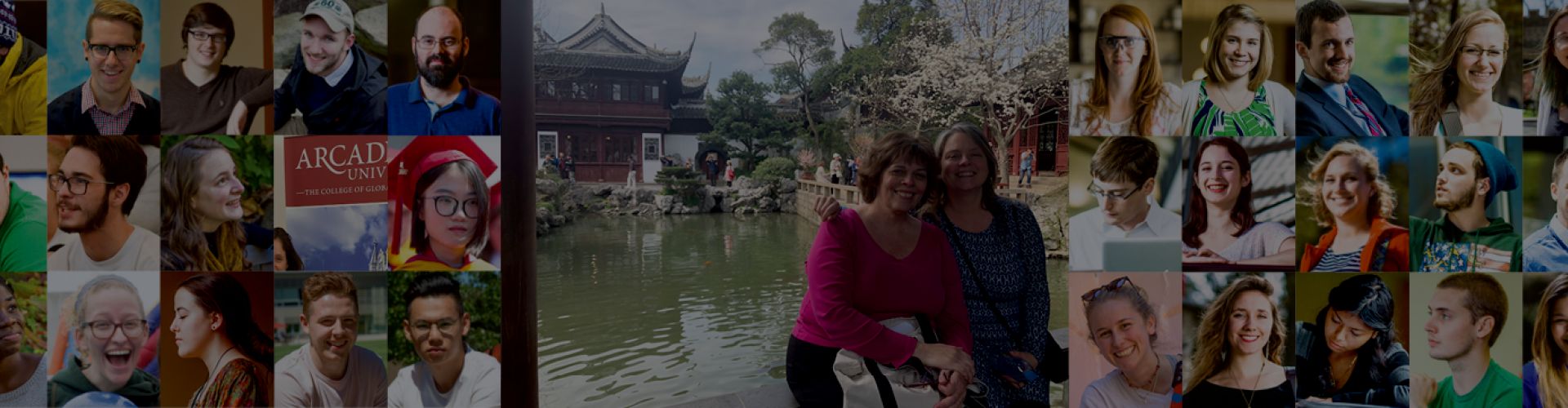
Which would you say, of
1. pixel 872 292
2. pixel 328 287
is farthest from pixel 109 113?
pixel 872 292

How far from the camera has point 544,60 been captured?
16.7 m

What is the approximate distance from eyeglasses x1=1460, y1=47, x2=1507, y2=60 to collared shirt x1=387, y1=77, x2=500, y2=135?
2188 mm

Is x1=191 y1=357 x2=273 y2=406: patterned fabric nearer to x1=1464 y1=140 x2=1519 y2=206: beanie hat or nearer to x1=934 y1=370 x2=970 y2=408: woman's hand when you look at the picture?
x1=934 y1=370 x2=970 y2=408: woman's hand

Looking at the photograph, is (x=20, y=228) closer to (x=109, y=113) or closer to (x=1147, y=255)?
(x=109, y=113)

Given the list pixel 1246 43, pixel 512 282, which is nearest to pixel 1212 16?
pixel 1246 43

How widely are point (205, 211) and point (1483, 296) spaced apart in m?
2.94

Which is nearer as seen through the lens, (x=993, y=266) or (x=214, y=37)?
(x=214, y=37)

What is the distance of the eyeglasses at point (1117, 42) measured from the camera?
1.94 meters

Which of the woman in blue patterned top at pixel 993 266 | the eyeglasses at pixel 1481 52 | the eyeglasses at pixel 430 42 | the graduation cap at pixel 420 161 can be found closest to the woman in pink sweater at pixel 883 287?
the woman in blue patterned top at pixel 993 266

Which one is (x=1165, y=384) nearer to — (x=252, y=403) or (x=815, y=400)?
(x=815, y=400)

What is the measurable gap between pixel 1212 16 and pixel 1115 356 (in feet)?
2.67

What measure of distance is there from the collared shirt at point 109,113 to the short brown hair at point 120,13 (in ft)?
0.38

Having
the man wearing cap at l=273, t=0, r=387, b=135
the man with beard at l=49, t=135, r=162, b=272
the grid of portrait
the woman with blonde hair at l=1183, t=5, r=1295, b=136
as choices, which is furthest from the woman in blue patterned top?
the man with beard at l=49, t=135, r=162, b=272

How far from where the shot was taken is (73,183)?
1917 mm
